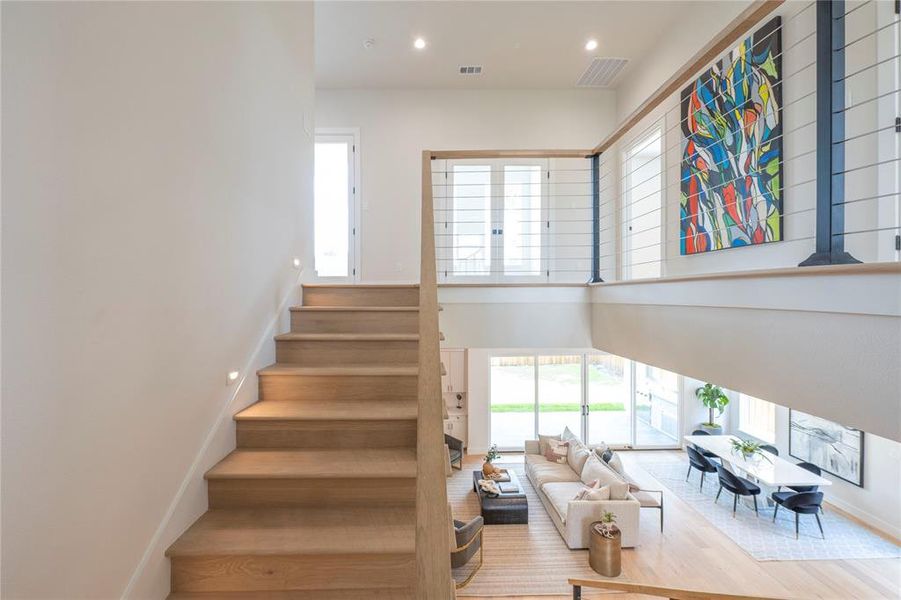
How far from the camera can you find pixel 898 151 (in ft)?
7.84

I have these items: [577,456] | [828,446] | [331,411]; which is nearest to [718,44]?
[331,411]

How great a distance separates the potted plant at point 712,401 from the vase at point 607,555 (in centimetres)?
425

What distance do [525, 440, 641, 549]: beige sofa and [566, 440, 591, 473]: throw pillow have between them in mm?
194

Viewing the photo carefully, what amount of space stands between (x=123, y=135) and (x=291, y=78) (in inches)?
76.4

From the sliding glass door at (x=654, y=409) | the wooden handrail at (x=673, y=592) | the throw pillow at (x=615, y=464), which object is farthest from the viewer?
the sliding glass door at (x=654, y=409)

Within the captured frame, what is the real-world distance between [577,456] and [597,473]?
2.85ft

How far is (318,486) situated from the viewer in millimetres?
1843

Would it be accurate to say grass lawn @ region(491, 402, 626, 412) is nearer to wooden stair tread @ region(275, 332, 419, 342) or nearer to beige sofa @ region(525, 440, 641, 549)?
beige sofa @ region(525, 440, 641, 549)

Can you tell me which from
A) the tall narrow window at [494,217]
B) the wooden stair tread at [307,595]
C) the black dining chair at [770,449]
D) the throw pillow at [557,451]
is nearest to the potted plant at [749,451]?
the black dining chair at [770,449]

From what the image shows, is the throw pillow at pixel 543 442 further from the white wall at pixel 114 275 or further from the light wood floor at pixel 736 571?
the white wall at pixel 114 275

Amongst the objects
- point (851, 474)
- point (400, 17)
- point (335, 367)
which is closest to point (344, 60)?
point (400, 17)

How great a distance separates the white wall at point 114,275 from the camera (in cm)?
108

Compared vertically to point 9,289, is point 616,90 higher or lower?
higher

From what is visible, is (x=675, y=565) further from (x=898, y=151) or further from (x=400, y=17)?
(x=400, y=17)
